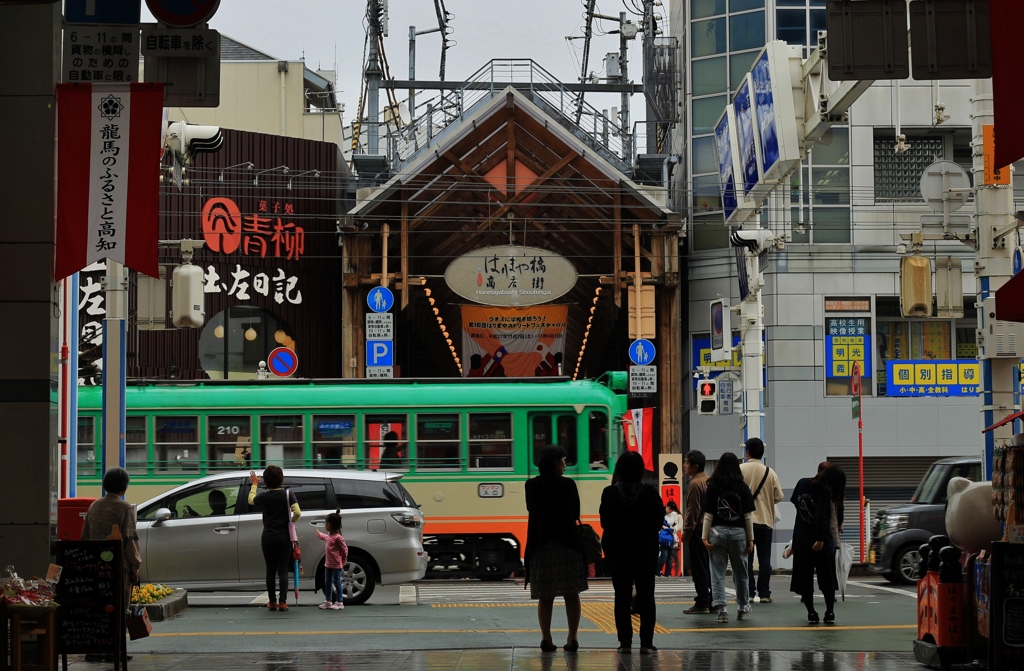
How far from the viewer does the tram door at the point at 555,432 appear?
21656 millimetres

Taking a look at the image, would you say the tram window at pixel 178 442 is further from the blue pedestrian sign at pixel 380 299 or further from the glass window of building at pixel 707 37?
the glass window of building at pixel 707 37

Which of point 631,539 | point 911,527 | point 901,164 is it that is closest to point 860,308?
point 901,164

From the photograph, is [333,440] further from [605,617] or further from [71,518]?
[71,518]

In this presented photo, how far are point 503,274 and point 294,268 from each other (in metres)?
6.84

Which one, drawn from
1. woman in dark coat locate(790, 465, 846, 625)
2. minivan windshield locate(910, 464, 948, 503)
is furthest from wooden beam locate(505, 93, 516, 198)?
woman in dark coat locate(790, 465, 846, 625)

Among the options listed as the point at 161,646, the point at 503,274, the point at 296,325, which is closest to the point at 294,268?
the point at 296,325

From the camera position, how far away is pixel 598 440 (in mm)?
21703

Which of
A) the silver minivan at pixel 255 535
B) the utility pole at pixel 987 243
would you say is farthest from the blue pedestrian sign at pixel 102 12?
the utility pole at pixel 987 243

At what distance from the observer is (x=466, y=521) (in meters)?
21.4

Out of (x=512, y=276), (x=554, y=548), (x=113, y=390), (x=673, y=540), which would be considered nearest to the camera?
(x=554, y=548)

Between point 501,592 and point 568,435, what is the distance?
4.08 meters

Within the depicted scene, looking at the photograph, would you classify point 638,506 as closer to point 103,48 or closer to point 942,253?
point 103,48

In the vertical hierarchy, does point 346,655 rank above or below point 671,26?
below

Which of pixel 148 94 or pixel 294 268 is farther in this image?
pixel 294 268
